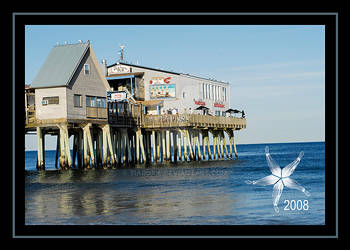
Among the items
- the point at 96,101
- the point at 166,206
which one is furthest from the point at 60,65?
the point at 166,206

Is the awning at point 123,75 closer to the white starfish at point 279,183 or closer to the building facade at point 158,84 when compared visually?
the building facade at point 158,84

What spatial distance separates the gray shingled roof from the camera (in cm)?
4284

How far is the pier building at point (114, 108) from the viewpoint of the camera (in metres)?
42.8

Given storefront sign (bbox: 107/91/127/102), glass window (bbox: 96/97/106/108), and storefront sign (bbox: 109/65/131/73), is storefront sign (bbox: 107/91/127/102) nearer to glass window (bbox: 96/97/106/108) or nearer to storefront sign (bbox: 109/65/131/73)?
glass window (bbox: 96/97/106/108)

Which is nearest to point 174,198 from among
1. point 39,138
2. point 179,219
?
point 179,219

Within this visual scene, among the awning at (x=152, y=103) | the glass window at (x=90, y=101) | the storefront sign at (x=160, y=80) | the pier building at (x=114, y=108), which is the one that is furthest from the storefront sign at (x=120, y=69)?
the glass window at (x=90, y=101)

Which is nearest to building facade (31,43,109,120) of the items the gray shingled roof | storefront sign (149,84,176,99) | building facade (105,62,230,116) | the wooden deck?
the gray shingled roof

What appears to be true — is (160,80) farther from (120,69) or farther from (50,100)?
(50,100)

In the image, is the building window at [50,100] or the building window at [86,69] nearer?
the building window at [50,100]

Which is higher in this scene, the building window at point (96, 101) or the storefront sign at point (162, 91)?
the storefront sign at point (162, 91)
